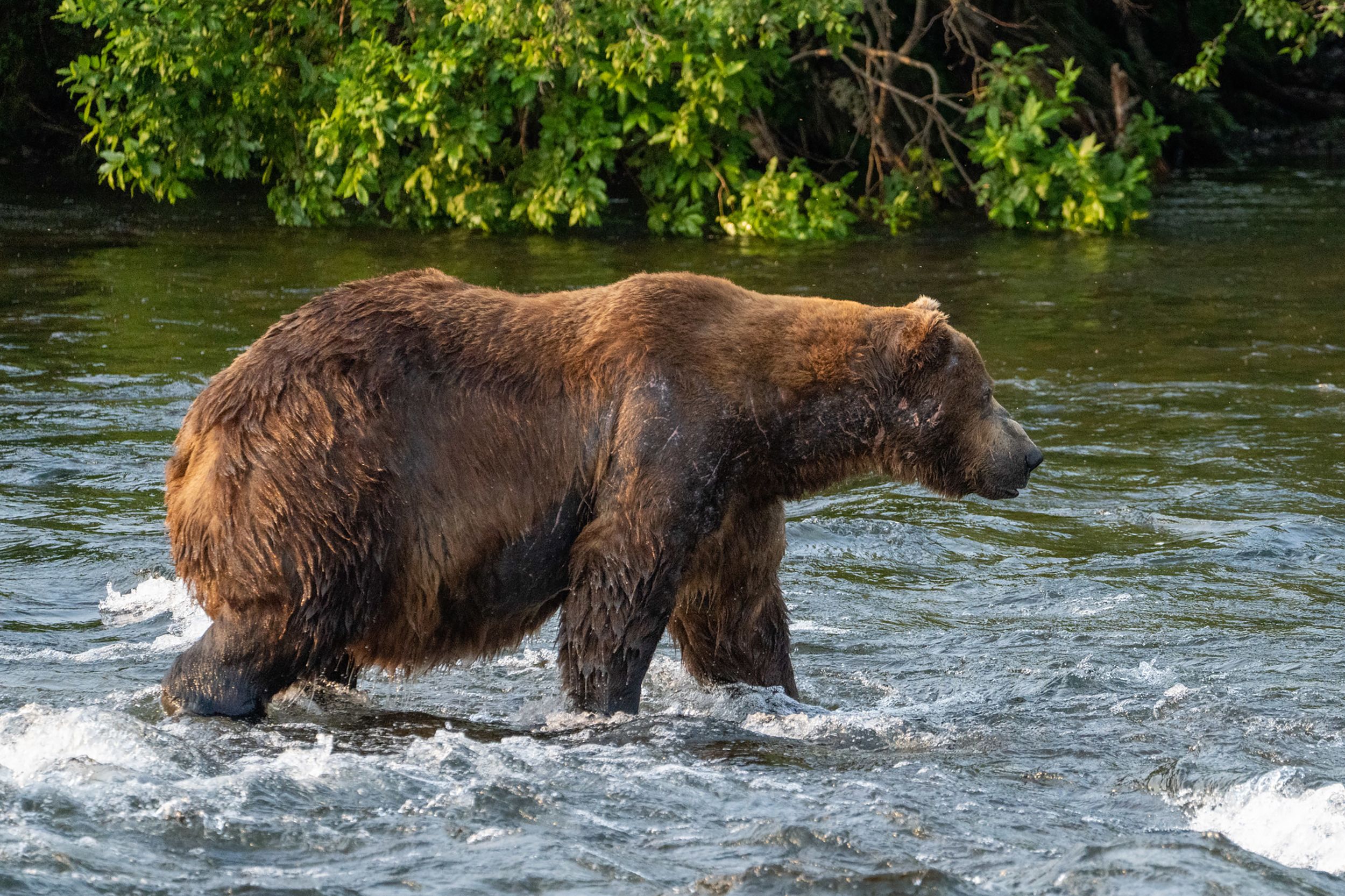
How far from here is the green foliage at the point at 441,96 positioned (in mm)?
15492

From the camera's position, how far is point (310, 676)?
539cm

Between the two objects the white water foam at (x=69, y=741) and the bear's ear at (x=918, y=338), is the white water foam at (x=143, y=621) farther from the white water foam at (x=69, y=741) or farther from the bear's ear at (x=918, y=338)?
the bear's ear at (x=918, y=338)

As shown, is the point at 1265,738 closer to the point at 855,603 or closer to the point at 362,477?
the point at 855,603

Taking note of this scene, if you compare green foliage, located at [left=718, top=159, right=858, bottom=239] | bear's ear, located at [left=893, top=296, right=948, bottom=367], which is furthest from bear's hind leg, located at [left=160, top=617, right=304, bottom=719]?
green foliage, located at [left=718, top=159, right=858, bottom=239]

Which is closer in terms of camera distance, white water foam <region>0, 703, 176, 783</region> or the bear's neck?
white water foam <region>0, 703, 176, 783</region>

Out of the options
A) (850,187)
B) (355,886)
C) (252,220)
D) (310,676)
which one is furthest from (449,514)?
(850,187)

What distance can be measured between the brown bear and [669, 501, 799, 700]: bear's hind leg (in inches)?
0.6

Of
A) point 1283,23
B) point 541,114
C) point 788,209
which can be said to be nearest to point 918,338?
point 788,209

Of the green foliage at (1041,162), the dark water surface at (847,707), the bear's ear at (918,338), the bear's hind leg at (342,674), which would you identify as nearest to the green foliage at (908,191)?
the green foliage at (1041,162)

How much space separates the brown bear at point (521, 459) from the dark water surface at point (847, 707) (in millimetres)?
340

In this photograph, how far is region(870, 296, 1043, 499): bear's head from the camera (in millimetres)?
5730

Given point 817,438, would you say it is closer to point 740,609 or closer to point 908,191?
point 740,609

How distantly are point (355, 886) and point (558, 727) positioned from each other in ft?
4.65

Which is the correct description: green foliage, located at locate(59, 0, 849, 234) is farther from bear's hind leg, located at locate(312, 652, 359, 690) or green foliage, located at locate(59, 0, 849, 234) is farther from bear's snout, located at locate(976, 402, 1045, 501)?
bear's hind leg, located at locate(312, 652, 359, 690)
